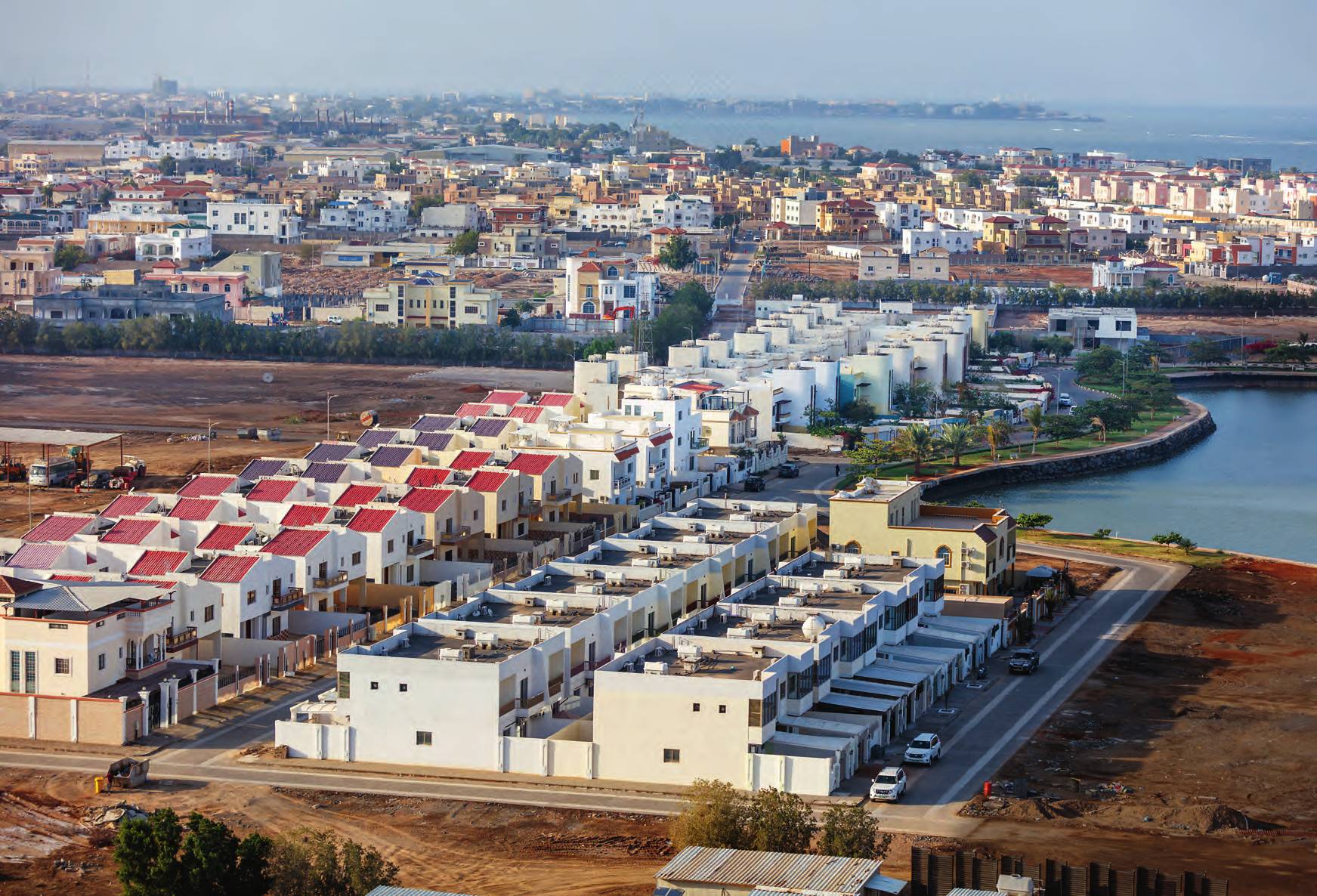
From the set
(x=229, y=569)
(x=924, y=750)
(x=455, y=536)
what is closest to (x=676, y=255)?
(x=455, y=536)

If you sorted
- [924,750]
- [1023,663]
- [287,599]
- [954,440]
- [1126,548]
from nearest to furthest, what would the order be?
[924,750] → [1023,663] → [287,599] → [1126,548] → [954,440]

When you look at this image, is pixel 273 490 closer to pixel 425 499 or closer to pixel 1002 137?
pixel 425 499

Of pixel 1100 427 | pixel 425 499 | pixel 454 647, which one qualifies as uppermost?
pixel 425 499

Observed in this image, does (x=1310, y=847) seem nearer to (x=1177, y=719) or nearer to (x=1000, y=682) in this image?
(x=1177, y=719)

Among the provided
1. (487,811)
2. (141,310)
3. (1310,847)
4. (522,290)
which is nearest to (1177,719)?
(1310,847)

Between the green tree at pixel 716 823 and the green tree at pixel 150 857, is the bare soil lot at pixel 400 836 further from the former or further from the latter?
the green tree at pixel 150 857

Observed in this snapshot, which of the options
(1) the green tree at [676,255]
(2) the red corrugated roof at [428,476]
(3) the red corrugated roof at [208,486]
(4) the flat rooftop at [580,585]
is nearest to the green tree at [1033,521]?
(2) the red corrugated roof at [428,476]
